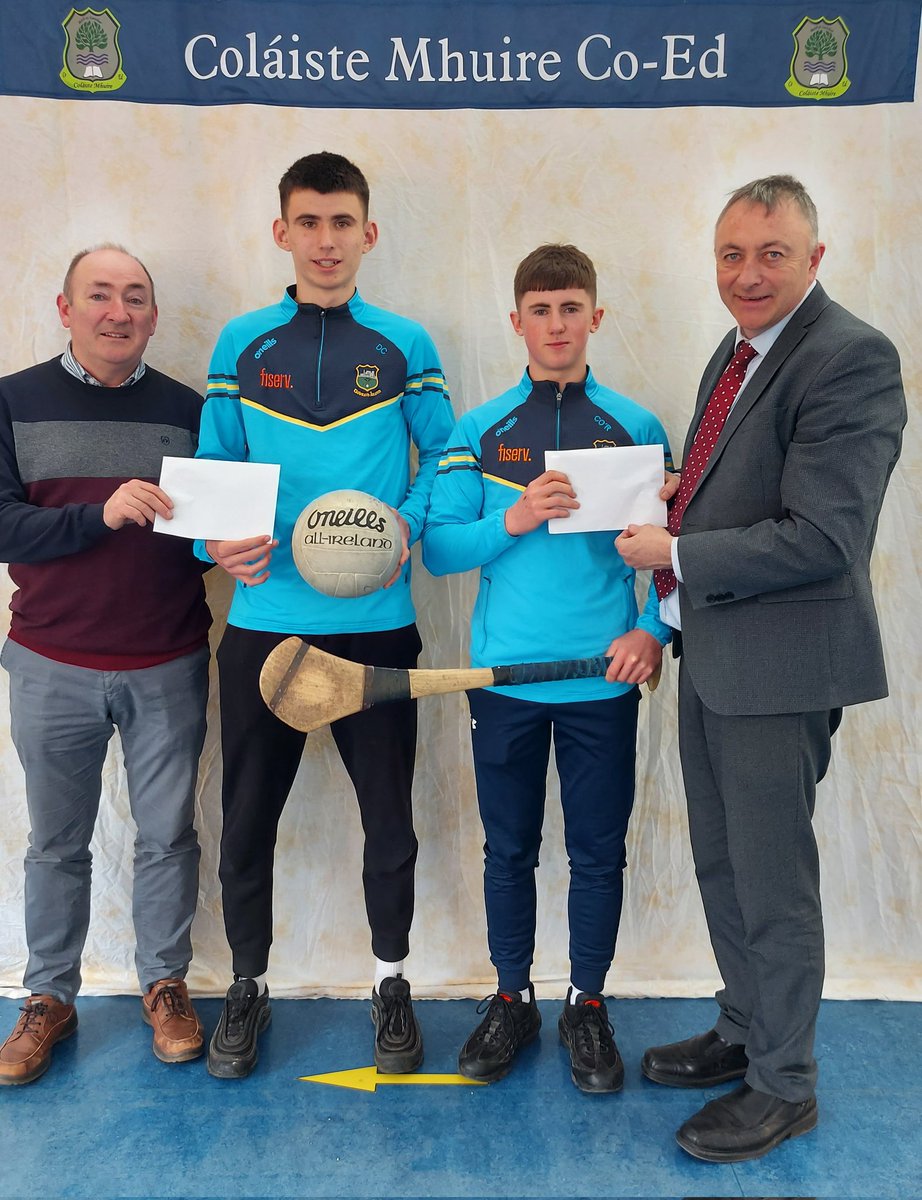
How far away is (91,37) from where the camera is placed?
242cm

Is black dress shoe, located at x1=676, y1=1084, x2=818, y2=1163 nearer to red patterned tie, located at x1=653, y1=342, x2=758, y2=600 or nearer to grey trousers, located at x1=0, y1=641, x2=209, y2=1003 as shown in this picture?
red patterned tie, located at x1=653, y1=342, x2=758, y2=600

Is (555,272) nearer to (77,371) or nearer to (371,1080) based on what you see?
(77,371)

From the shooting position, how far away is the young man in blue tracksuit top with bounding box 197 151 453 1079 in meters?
2.14

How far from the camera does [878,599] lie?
8.48 ft

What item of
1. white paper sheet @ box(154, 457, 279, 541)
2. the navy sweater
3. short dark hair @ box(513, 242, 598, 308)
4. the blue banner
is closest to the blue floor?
the navy sweater

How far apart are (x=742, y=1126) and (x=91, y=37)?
297 cm

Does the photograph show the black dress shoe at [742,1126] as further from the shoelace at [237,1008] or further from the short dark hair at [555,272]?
the short dark hair at [555,272]

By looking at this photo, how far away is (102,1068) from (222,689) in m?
0.96

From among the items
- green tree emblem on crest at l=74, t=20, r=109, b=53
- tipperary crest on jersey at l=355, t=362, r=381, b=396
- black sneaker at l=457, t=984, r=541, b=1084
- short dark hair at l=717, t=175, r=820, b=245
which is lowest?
black sneaker at l=457, t=984, r=541, b=1084

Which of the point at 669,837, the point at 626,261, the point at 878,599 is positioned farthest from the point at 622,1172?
the point at 626,261

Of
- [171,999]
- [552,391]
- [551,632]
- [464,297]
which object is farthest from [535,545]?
[171,999]

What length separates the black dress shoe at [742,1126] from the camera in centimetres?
195

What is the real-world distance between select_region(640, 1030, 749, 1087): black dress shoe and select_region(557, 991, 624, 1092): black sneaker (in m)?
0.09

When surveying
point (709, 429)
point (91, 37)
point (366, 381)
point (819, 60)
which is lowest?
point (709, 429)
